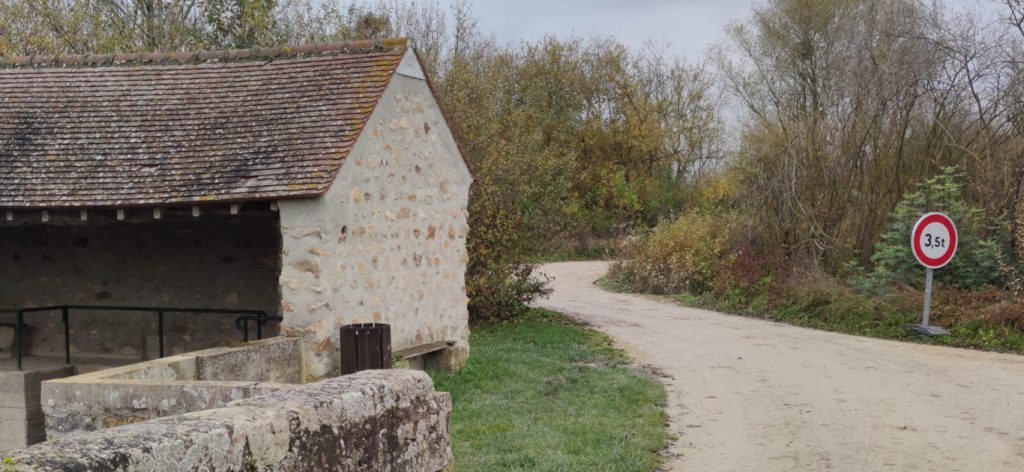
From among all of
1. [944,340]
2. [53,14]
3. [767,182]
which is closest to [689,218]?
[767,182]

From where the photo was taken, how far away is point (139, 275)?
11.2 meters

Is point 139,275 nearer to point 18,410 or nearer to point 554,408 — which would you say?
point 18,410

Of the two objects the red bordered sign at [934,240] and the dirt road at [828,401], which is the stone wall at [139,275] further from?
the red bordered sign at [934,240]

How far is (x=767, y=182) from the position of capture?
61.0ft

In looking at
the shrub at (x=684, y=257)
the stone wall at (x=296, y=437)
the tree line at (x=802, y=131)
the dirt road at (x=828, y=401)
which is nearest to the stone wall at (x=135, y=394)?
the stone wall at (x=296, y=437)

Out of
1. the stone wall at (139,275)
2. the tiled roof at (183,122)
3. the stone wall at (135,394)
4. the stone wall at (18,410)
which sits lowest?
the stone wall at (18,410)

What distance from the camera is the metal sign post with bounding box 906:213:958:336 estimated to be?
13.2 metres

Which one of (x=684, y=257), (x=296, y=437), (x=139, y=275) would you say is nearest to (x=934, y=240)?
(x=684, y=257)

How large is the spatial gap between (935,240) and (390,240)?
8.40 m

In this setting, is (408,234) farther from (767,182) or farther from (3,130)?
(767,182)

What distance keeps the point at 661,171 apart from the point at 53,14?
24.7 m

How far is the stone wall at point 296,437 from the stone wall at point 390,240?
382 centimetres

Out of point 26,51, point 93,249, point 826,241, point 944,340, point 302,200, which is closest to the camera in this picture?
point 302,200

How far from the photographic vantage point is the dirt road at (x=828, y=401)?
7359mm
